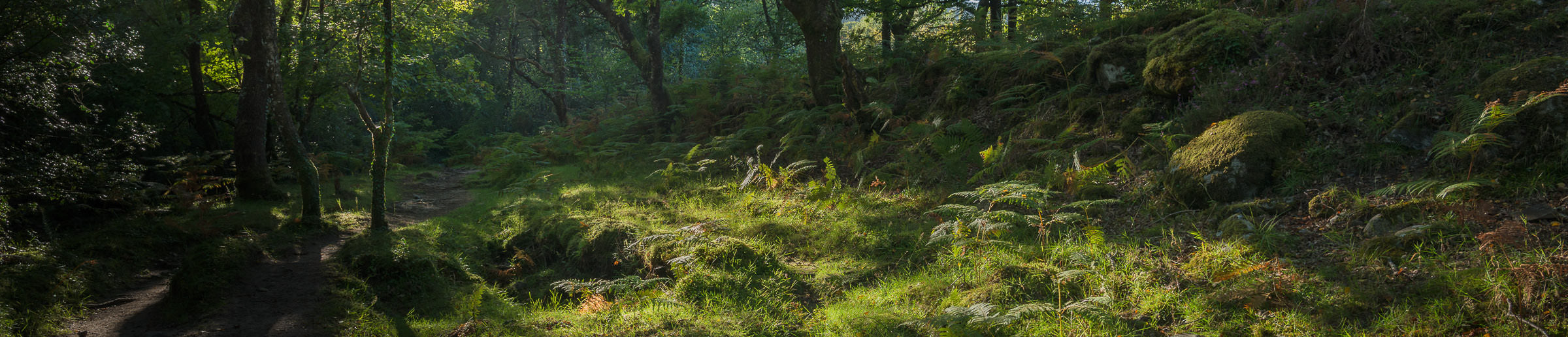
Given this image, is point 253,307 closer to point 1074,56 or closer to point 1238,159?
point 1238,159

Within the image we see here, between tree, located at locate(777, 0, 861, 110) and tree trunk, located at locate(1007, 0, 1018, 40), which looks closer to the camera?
tree, located at locate(777, 0, 861, 110)

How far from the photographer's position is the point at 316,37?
1311 cm

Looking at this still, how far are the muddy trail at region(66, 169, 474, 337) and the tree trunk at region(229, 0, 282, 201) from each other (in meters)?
3.57

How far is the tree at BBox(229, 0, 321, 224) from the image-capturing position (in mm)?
9422

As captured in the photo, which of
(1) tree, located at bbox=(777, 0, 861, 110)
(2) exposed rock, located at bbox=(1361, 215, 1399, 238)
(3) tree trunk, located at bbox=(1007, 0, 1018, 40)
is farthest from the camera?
(3) tree trunk, located at bbox=(1007, 0, 1018, 40)

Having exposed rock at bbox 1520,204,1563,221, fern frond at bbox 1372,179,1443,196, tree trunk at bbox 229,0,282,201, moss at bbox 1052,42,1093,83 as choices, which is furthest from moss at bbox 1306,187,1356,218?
tree trunk at bbox 229,0,282,201

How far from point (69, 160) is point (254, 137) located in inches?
142

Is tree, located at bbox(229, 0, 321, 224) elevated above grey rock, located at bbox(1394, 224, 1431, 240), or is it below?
above

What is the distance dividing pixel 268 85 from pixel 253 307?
18.8ft

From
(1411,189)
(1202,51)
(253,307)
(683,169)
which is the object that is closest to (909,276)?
(1411,189)

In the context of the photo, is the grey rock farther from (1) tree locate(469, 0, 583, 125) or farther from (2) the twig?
(1) tree locate(469, 0, 583, 125)

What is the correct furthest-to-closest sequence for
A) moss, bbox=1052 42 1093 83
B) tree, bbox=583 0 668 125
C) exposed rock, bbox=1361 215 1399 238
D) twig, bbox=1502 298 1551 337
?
1. tree, bbox=583 0 668 125
2. moss, bbox=1052 42 1093 83
3. exposed rock, bbox=1361 215 1399 238
4. twig, bbox=1502 298 1551 337

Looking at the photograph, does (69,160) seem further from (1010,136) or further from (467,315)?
(1010,136)

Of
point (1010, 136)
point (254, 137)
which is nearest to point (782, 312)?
point (1010, 136)
